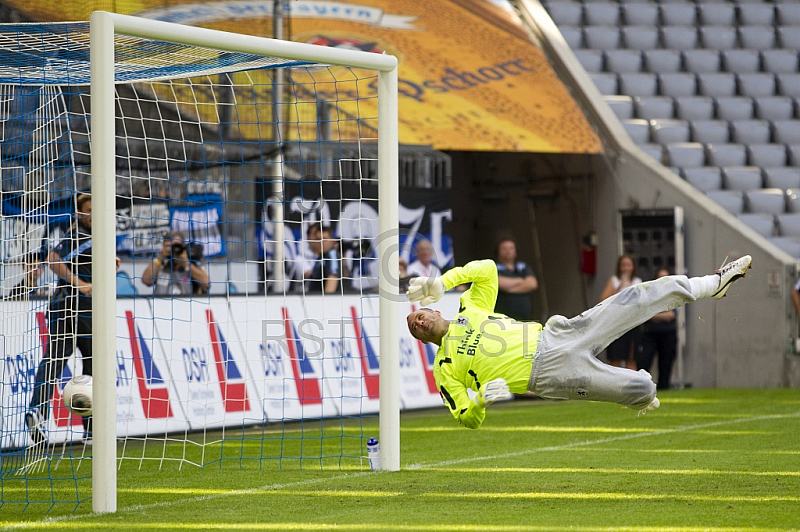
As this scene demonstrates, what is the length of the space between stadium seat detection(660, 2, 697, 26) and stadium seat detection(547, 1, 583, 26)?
1675 millimetres

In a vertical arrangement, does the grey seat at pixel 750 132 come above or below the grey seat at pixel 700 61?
below

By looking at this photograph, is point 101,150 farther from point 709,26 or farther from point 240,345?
point 709,26

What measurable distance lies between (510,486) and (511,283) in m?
6.22

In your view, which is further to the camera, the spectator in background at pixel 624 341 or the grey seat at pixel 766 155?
the grey seat at pixel 766 155

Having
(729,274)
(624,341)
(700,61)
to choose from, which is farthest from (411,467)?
(700,61)

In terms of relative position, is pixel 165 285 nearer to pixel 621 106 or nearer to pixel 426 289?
pixel 426 289

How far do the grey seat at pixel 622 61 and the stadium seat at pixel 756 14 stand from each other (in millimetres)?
3005

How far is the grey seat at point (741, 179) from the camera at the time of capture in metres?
A: 18.0

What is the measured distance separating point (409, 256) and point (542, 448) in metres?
5.30

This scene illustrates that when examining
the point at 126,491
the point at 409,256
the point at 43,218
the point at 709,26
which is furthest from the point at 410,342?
the point at 709,26

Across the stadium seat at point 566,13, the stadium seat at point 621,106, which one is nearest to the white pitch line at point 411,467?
the stadium seat at point 621,106

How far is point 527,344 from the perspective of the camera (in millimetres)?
7480

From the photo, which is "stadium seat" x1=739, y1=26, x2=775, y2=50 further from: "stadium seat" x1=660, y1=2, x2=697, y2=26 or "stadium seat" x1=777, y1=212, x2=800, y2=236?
"stadium seat" x1=777, y1=212, x2=800, y2=236

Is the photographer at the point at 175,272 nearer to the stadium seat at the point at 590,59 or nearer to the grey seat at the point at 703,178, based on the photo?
the grey seat at the point at 703,178
